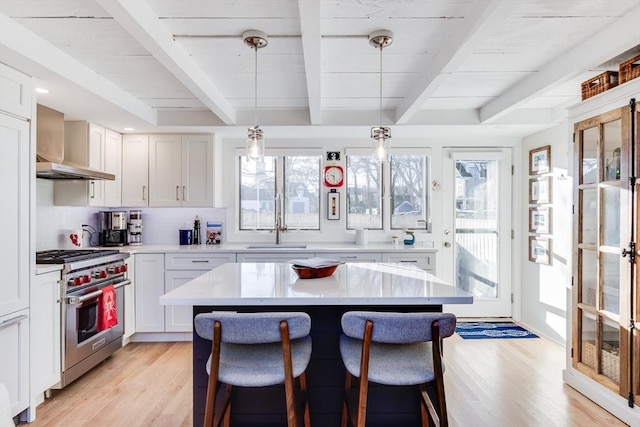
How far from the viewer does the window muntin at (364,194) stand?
4.71 metres

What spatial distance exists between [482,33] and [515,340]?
318 centimetres

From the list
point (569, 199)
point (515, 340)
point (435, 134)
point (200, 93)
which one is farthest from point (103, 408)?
point (569, 199)

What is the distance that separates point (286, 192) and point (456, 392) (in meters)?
2.79

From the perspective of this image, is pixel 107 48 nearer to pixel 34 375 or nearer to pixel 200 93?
pixel 200 93

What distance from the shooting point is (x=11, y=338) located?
7.70 ft

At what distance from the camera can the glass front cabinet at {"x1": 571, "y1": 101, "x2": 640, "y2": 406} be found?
7.77ft

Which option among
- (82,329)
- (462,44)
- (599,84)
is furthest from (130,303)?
(599,84)

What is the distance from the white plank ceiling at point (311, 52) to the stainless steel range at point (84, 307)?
4.00ft

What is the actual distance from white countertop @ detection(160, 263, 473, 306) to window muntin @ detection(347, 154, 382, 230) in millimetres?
2151

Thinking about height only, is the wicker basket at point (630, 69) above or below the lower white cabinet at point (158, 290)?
above

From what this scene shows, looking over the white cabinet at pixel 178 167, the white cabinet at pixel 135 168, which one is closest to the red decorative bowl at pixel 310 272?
the white cabinet at pixel 178 167

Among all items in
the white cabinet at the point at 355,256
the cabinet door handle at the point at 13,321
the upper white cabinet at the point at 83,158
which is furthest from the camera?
the white cabinet at the point at 355,256

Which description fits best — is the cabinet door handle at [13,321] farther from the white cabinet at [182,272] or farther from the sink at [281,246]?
the sink at [281,246]

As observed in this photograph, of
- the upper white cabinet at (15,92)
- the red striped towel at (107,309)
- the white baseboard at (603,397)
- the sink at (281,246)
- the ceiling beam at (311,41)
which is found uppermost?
the ceiling beam at (311,41)
